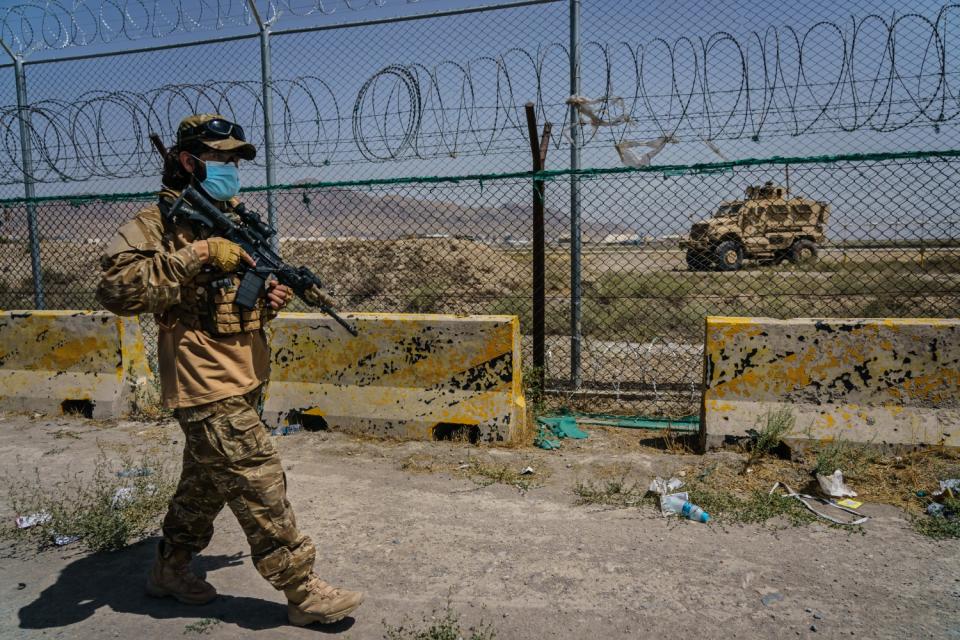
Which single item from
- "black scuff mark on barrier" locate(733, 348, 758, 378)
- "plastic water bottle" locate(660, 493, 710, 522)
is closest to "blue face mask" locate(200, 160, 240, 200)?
"plastic water bottle" locate(660, 493, 710, 522)

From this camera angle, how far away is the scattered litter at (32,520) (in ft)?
11.5

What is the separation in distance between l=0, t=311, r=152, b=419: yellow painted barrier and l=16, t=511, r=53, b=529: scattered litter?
194 centimetres

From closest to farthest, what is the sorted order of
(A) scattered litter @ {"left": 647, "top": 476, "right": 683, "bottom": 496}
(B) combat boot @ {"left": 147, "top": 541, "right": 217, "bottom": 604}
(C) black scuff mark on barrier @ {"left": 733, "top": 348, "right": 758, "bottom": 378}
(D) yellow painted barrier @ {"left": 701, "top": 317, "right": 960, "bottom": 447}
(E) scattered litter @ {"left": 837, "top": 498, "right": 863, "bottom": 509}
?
(B) combat boot @ {"left": 147, "top": 541, "right": 217, "bottom": 604} < (E) scattered litter @ {"left": 837, "top": 498, "right": 863, "bottom": 509} < (A) scattered litter @ {"left": 647, "top": 476, "right": 683, "bottom": 496} < (D) yellow painted barrier @ {"left": 701, "top": 317, "right": 960, "bottom": 447} < (C) black scuff mark on barrier @ {"left": 733, "top": 348, "right": 758, "bottom": 378}

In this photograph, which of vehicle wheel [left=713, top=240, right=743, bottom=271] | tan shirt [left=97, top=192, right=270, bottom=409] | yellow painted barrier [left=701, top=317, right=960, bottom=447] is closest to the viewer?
tan shirt [left=97, top=192, right=270, bottom=409]

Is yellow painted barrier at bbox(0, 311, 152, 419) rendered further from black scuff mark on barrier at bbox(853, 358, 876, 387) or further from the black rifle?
black scuff mark on barrier at bbox(853, 358, 876, 387)

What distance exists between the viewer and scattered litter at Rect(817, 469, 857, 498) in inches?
143

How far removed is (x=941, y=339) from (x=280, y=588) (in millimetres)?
3844

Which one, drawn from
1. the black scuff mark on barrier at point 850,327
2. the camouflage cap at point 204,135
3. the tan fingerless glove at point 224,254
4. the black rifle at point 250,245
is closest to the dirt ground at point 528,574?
the black scuff mark on barrier at point 850,327

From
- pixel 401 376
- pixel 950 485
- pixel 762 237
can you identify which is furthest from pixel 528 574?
pixel 762 237

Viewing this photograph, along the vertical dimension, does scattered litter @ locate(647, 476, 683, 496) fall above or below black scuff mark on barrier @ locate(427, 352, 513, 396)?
below

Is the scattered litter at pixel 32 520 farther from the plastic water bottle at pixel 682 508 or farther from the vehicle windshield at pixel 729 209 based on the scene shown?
the vehicle windshield at pixel 729 209

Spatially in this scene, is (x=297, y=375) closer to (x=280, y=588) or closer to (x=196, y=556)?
(x=196, y=556)

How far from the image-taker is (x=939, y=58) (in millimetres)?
4809

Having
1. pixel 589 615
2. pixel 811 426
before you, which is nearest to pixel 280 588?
pixel 589 615
